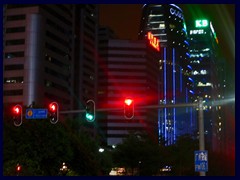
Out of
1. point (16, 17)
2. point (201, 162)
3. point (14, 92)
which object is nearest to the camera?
point (201, 162)

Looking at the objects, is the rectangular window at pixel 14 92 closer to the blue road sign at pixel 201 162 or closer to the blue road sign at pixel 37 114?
the blue road sign at pixel 37 114

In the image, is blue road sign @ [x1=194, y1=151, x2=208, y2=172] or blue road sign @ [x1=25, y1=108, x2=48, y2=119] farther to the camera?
blue road sign @ [x1=25, y1=108, x2=48, y2=119]

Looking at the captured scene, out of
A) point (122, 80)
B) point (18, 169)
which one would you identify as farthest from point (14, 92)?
point (18, 169)

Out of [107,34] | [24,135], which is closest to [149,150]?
[24,135]

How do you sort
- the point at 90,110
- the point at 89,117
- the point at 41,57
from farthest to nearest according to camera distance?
the point at 41,57
the point at 90,110
the point at 89,117

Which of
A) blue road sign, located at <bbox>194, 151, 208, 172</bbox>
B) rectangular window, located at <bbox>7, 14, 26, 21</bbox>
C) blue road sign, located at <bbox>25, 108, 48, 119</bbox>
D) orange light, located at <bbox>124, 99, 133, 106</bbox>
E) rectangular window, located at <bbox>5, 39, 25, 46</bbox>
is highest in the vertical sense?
rectangular window, located at <bbox>7, 14, 26, 21</bbox>

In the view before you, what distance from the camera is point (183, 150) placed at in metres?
77.0

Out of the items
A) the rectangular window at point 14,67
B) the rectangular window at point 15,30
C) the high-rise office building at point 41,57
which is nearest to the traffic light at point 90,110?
the high-rise office building at point 41,57

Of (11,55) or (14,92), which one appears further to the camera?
(11,55)

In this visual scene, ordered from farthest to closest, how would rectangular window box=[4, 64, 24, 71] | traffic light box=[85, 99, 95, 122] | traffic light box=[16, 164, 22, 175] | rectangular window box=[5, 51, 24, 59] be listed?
1. rectangular window box=[5, 51, 24, 59]
2. rectangular window box=[4, 64, 24, 71]
3. traffic light box=[16, 164, 22, 175]
4. traffic light box=[85, 99, 95, 122]

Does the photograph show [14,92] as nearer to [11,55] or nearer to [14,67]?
[14,67]

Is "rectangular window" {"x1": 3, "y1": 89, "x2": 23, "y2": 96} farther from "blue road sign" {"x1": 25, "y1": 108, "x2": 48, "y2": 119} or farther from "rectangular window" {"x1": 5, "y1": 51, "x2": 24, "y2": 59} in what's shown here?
"blue road sign" {"x1": 25, "y1": 108, "x2": 48, "y2": 119}

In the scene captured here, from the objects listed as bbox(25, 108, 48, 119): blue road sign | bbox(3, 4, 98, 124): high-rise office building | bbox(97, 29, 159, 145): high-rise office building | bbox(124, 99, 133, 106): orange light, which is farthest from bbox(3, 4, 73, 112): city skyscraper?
bbox(124, 99, 133, 106): orange light

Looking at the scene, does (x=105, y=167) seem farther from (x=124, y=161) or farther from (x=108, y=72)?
(x=108, y=72)
